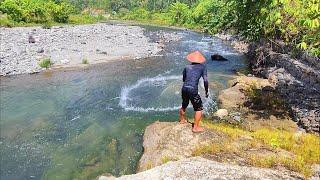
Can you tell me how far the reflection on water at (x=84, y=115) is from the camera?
1431cm

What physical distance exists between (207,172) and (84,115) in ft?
38.5

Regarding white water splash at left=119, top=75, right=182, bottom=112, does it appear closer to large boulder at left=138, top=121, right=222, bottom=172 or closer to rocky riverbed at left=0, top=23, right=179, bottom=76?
large boulder at left=138, top=121, right=222, bottom=172

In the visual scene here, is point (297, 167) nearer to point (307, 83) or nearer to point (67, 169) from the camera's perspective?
point (67, 169)

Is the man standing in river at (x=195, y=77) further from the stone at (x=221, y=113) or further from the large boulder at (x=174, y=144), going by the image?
the stone at (x=221, y=113)

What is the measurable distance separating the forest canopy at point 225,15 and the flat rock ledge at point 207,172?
3383 mm

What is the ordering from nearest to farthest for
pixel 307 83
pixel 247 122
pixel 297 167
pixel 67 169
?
pixel 297 167 → pixel 67 169 → pixel 247 122 → pixel 307 83

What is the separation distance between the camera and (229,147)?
11680 millimetres

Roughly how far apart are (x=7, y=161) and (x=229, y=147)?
853cm

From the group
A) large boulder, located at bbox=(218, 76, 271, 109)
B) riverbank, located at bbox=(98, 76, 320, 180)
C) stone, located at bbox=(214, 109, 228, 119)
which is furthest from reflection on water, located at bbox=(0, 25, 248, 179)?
riverbank, located at bbox=(98, 76, 320, 180)

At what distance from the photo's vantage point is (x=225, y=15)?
35.6 metres

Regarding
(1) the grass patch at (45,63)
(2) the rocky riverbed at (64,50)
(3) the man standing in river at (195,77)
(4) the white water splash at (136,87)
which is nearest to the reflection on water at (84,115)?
(4) the white water splash at (136,87)

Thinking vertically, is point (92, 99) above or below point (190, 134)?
below

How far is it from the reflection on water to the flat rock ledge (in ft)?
13.0

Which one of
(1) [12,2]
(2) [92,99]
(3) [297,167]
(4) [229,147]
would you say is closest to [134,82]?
(2) [92,99]
